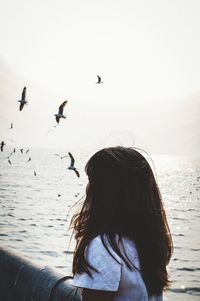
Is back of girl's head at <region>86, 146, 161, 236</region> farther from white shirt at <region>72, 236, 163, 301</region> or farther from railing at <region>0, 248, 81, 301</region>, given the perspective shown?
railing at <region>0, 248, 81, 301</region>

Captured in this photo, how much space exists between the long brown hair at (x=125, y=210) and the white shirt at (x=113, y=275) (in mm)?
41

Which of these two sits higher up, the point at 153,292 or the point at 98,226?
the point at 98,226

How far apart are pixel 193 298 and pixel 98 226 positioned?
12.9m

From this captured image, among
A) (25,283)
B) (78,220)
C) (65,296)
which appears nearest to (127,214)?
(78,220)

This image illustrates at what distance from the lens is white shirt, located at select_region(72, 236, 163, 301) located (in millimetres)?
1871

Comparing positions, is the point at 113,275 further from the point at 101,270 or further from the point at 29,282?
the point at 29,282

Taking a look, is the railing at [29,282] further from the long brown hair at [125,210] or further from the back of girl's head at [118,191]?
the back of girl's head at [118,191]

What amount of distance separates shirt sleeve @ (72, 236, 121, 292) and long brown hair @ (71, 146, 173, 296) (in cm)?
6

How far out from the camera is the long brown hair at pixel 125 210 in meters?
2.03

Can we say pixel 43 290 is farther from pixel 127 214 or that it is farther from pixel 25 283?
pixel 127 214

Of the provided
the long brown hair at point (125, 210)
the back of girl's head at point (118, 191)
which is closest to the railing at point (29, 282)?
A: the long brown hair at point (125, 210)

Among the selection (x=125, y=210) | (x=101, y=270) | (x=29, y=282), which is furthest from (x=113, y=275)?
(x=29, y=282)

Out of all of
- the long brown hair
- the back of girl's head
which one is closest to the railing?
the long brown hair

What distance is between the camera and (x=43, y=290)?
3.49 meters
